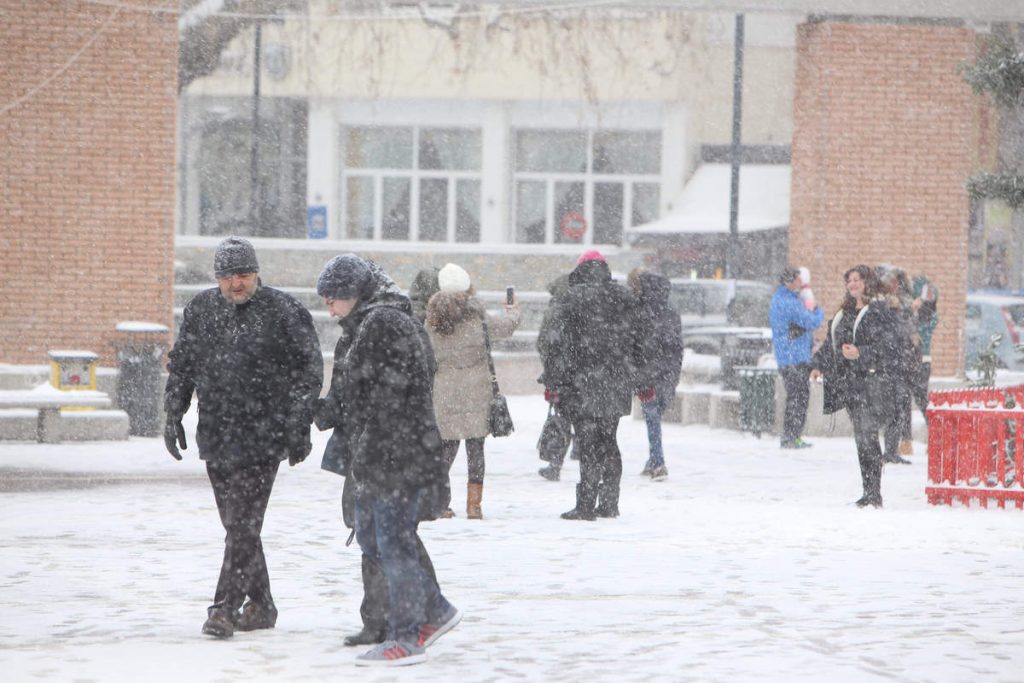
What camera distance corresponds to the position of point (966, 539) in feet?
37.3

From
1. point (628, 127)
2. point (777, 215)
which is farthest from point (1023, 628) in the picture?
point (628, 127)

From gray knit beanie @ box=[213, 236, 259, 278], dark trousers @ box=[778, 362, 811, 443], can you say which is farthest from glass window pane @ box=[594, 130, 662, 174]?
gray knit beanie @ box=[213, 236, 259, 278]

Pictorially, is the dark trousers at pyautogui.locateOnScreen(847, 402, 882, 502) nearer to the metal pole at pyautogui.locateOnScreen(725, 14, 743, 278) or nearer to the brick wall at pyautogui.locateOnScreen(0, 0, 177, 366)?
the brick wall at pyautogui.locateOnScreen(0, 0, 177, 366)

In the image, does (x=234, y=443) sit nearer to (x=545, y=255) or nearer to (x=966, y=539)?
(x=966, y=539)

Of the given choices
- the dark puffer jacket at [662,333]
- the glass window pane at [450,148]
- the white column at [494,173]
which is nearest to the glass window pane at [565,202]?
the white column at [494,173]

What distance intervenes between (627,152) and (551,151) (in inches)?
77.2

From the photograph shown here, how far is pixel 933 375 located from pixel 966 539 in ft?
28.6

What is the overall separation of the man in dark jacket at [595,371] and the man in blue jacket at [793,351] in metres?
6.36

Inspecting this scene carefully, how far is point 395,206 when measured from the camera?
45.8m

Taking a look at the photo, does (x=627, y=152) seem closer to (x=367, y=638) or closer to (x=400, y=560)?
(x=367, y=638)

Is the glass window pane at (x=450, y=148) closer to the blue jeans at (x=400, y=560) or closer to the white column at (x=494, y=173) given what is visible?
the white column at (x=494, y=173)

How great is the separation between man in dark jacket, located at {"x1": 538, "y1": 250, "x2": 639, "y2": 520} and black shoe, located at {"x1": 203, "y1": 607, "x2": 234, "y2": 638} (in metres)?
4.60

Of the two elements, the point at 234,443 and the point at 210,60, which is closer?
the point at 234,443

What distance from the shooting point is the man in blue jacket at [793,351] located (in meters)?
18.4
